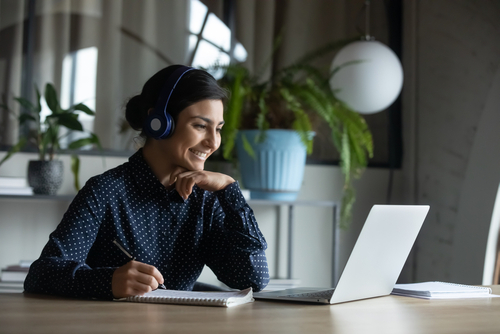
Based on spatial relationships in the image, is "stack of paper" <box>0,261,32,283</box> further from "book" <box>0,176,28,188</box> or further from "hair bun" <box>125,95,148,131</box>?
"hair bun" <box>125,95,148,131</box>

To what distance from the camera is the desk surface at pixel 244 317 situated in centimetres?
77

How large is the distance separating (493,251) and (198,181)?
156cm

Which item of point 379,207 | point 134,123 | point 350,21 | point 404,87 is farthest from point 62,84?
point 379,207

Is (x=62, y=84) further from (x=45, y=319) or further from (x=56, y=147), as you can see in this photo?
(x=45, y=319)

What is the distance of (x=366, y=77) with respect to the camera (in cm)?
230

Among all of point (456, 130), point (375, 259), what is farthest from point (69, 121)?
point (456, 130)

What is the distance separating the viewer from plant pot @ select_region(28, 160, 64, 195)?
6.95 ft

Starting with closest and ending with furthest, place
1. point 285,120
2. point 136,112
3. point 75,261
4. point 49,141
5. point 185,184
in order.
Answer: point 75,261 < point 185,184 < point 136,112 < point 49,141 < point 285,120

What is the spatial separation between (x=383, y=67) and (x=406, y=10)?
2.48ft

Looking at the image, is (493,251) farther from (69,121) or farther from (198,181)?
(69,121)

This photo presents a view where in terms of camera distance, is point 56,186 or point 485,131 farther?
point 485,131

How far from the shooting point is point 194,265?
147 cm

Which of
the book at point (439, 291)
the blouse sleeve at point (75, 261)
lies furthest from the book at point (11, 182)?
the book at point (439, 291)

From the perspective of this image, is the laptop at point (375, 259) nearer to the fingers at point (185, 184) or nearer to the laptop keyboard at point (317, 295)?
the laptop keyboard at point (317, 295)
